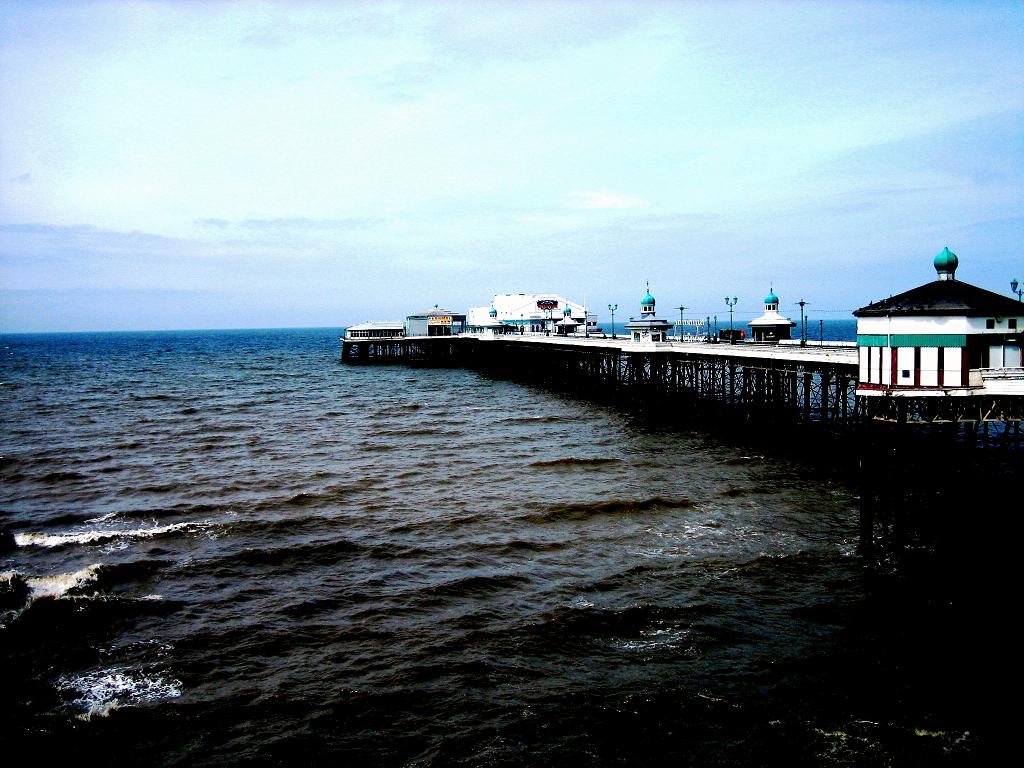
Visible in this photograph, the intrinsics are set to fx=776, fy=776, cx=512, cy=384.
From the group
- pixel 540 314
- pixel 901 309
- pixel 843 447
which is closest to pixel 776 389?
pixel 843 447

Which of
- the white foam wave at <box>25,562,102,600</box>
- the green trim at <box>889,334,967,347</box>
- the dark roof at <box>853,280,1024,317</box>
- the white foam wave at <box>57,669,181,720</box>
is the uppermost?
the dark roof at <box>853,280,1024,317</box>

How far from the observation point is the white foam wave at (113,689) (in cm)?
1452

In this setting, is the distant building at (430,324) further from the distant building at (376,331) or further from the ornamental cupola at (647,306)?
the ornamental cupola at (647,306)

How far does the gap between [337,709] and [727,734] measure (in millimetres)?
7028

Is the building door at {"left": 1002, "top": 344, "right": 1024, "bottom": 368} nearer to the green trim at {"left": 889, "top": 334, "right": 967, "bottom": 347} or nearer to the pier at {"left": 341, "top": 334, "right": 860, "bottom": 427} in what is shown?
the green trim at {"left": 889, "top": 334, "right": 967, "bottom": 347}

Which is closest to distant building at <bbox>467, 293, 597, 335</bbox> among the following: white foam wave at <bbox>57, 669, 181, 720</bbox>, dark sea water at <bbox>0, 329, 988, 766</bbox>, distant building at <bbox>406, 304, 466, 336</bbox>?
distant building at <bbox>406, 304, 466, 336</bbox>

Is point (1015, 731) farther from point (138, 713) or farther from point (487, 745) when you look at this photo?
point (138, 713)

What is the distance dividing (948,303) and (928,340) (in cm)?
132

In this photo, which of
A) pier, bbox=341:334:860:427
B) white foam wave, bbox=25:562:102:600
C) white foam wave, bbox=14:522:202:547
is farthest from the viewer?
pier, bbox=341:334:860:427

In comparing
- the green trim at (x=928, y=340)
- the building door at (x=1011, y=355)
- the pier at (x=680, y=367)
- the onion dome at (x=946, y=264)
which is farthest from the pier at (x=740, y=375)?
the onion dome at (x=946, y=264)

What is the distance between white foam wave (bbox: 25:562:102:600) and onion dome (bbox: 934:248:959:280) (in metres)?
27.8

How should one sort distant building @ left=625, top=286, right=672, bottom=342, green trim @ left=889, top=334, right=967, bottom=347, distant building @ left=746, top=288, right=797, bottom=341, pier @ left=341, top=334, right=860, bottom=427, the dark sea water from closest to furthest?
the dark sea water, green trim @ left=889, top=334, right=967, bottom=347, pier @ left=341, top=334, right=860, bottom=427, distant building @ left=746, top=288, right=797, bottom=341, distant building @ left=625, top=286, right=672, bottom=342

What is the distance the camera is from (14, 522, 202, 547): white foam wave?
2434cm

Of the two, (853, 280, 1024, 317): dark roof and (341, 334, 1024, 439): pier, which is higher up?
(853, 280, 1024, 317): dark roof
